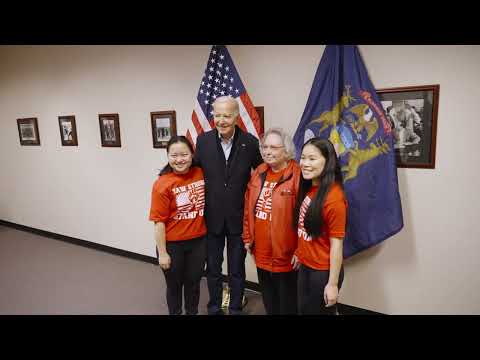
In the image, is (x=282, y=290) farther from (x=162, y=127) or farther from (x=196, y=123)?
(x=162, y=127)

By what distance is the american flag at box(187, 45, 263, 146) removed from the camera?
2379mm

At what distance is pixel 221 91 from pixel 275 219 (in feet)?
4.31

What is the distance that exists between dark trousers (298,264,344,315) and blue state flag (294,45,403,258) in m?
0.60

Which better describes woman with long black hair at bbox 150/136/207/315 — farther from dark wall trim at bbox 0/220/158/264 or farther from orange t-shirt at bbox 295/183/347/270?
dark wall trim at bbox 0/220/158/264

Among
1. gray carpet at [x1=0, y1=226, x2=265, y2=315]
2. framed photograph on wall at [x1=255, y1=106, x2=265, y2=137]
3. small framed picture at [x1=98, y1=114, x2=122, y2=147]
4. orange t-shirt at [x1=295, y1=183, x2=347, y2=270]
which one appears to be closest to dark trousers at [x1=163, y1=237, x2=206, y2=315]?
gray carpet at [x1=0, y1=226, x2=265, y2=315]

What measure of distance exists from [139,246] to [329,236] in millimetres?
2642

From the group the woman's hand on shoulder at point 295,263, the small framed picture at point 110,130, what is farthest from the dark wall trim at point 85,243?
the woman's hand on shoulder at point 295,263

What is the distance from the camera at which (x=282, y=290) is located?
1.73 meters

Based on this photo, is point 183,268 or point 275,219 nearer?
point 275,219

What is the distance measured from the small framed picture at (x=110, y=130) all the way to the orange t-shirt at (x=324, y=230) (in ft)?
8.34

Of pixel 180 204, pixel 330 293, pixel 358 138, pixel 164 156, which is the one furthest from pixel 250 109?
pixel 330 293

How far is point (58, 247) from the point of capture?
13.1ft
